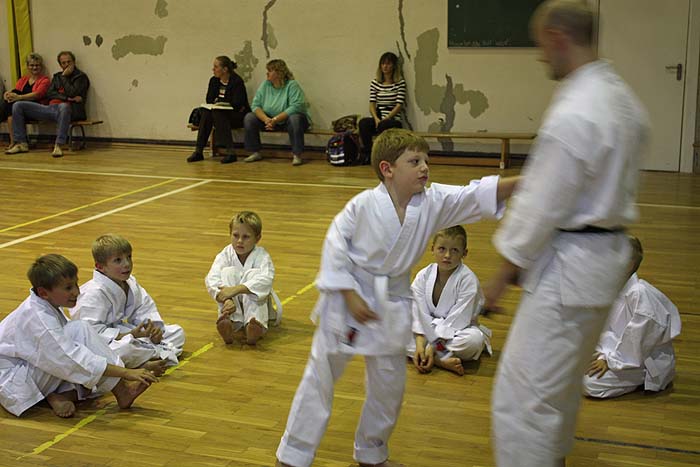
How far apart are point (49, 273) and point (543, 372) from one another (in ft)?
6.95

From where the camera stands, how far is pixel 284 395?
13.0ft

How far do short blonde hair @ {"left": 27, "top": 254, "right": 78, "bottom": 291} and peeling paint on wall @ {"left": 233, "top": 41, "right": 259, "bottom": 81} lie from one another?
8148 mm

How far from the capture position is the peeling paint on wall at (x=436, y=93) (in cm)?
1071

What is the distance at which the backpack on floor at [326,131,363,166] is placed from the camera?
34.4 feet

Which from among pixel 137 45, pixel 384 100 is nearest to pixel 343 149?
pixel 384 100

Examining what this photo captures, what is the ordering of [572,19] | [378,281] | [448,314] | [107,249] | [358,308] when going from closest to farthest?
[572,19], [358,308], [378,281], [107,249], [448,314]

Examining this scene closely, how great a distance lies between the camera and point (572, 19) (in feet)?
7.96

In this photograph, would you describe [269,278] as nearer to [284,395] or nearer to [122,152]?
[284,395]

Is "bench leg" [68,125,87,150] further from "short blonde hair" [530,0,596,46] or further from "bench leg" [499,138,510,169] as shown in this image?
"short blonde hair" [530,0,596,46]

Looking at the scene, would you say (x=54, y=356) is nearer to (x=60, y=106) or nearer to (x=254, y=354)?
(x=254, y=354)

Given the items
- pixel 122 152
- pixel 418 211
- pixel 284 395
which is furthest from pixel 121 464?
pixel 122 152

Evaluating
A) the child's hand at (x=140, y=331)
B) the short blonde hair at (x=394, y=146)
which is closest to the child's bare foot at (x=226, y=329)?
the child's hand at (x=140, y=331)

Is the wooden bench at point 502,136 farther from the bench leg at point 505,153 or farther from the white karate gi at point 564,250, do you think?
the white karate gi at point 564,250

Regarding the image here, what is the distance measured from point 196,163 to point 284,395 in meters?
7.20
